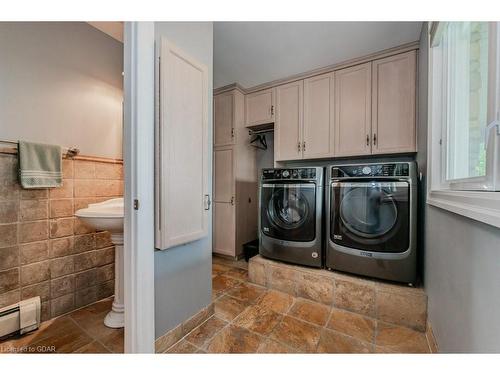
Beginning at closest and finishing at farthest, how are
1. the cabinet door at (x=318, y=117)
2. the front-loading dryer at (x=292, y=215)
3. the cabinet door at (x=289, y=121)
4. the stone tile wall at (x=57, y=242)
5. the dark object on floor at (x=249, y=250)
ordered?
the stone tile wall at (x=57, y=242) → the front-loading dryer at (x=292, y=215) → the cabinet door at (x=318, y=117) → the cabinet door at (x=289, y=121) → the dark object on floor at (x=249, y=250)

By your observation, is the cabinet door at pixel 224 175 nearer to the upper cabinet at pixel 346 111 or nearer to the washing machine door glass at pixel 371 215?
the upper cabinet at pixel 346 111

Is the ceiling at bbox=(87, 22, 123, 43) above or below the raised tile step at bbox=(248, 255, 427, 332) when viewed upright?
above

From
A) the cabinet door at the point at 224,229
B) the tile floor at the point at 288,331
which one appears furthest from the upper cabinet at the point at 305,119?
the tile floor at the point at 288,331

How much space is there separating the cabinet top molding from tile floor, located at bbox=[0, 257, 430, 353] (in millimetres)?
2230

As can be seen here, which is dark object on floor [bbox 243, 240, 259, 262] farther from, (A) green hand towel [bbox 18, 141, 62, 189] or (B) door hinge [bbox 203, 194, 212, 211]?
(A) green hand towel [bbox 18, 141, 62, 189]

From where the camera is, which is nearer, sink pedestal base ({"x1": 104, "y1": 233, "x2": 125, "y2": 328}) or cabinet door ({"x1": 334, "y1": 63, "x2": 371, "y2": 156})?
sink pedestal base ({"x1": 104, "y1": 233, "x2": 125, "y2": 328})

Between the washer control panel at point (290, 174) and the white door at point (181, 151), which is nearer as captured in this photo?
the white door at point (181, 151)

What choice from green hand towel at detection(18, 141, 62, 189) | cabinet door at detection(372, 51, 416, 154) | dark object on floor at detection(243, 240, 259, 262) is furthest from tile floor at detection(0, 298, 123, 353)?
cabinet door at detection(372, 51, 416, 154)

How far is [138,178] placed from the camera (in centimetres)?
103

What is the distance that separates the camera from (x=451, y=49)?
1200 millimetres

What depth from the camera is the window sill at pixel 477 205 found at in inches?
23.5

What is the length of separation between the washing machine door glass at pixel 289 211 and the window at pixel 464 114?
0.83 metres

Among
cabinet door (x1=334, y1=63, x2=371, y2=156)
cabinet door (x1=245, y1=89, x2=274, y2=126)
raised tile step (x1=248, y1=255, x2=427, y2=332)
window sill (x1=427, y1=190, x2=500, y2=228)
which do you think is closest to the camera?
window sill (x1=427, y1=190, x2=500, y2=228)

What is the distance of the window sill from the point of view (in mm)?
597
